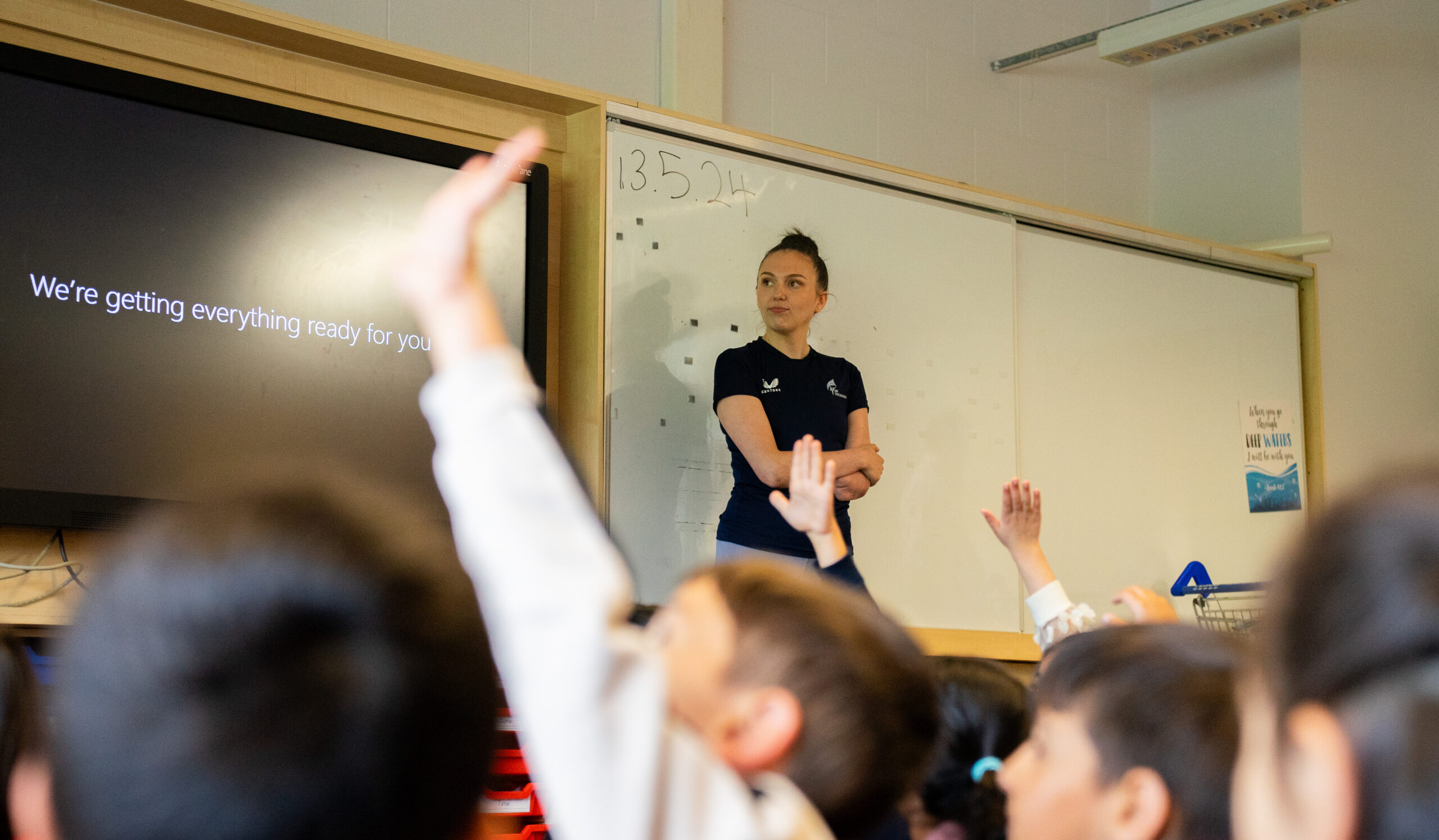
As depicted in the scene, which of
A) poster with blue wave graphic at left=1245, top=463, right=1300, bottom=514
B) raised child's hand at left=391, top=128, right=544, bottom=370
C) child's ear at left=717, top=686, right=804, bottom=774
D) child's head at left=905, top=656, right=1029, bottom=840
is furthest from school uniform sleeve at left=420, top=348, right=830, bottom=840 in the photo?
poster with blue wave graphic at left=1245, top=463, right=1300, bottom=514

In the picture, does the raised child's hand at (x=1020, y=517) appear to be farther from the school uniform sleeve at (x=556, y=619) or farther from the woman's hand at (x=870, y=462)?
the woman's hand at (x=870, y=462)

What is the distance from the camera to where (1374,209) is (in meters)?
4.89

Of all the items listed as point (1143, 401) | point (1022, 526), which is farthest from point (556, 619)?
point (1143, 401)

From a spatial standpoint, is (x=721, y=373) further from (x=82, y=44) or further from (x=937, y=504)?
(x=82, y=44)

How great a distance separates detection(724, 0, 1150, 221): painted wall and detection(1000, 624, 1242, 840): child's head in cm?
299

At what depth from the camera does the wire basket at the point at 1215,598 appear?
4102 mm

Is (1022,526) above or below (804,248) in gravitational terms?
below

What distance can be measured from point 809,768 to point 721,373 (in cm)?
235

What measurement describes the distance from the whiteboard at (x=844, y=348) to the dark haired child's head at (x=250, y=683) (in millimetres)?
2430

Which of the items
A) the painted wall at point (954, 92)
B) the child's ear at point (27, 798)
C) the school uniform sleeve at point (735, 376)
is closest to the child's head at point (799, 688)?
the child's ear at point (27, 798)

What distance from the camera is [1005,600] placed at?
12.4 feet

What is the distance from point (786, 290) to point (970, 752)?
2.14 meters

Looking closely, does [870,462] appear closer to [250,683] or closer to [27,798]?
[27,798]

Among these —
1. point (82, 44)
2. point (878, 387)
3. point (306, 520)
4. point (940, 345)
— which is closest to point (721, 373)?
point (878, 387)
